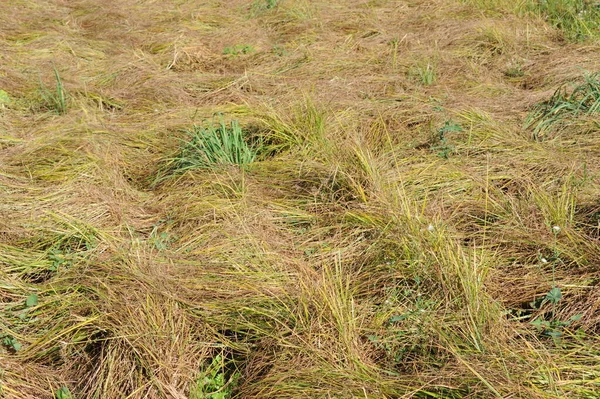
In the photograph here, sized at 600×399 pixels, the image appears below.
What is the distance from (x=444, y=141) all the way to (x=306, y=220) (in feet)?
3.12

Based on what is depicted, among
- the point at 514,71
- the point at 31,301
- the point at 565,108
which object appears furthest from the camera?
the point at 514,71

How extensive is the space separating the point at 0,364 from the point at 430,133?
2377mm

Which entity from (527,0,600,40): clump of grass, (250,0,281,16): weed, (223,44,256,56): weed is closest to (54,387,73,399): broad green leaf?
(223,44,256,56): weed

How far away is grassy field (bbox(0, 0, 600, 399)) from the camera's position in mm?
2129

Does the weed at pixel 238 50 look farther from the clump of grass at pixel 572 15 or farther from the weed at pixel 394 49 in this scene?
the clump of grass at pixel 572 15

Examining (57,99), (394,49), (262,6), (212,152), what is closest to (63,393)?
(212,152)

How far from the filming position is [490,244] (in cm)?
266

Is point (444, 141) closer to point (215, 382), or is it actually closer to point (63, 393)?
point (215, 382)

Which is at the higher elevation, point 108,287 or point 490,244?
point 108,287

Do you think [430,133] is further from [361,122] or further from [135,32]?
[135,32]

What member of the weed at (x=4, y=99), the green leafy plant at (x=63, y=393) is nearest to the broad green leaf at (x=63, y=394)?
the green leafy plant at (x=63, y=393)

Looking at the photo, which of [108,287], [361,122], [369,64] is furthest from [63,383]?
[369,64]

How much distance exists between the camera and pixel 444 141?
338 cm

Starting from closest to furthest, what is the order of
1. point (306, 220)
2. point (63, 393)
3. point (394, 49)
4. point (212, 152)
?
point (63, 393) → point (306, 220) → point (212, 152) → point (394, 49)
